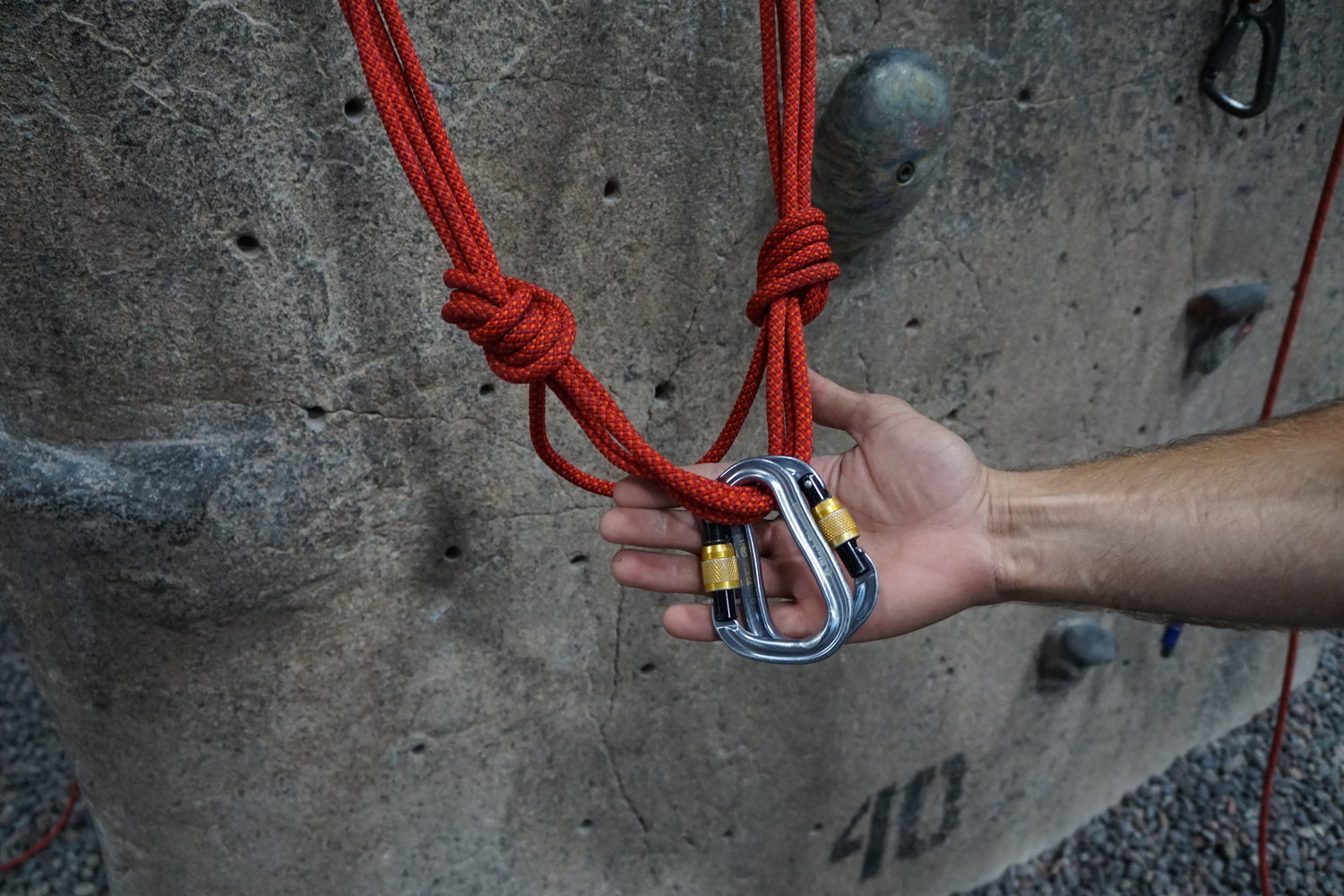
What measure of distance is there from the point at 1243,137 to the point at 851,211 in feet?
2.54

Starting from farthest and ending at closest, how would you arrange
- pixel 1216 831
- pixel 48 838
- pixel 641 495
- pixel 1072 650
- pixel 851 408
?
pixel 1216 831
pixel 48 838
pixel 1072 650
pixel 851 408
pixel 641 495

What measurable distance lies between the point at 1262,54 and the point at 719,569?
1.12 metres

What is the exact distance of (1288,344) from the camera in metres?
1.55

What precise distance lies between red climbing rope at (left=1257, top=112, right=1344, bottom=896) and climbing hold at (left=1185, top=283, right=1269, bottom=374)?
0.07 m

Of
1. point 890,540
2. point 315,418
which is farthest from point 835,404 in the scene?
point 315,418

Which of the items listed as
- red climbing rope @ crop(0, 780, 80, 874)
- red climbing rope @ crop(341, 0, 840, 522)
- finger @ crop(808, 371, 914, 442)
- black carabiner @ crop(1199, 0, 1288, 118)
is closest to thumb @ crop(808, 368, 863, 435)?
finger @ crop(808, 371, 914, 442)

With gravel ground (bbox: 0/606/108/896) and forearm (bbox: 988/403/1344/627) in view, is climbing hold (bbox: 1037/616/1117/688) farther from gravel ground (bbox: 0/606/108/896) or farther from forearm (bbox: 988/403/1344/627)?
gravel ground (bbox: 0/606/108/896)

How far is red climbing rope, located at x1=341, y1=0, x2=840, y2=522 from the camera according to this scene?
2.24 ft

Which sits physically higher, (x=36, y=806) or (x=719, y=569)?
(x=719, y=569)

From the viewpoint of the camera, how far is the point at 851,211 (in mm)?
979

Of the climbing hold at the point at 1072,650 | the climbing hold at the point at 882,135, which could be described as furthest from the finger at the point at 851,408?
the climbing hold at the point at 1072,650

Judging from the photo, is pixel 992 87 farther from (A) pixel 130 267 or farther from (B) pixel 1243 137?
(A) pixel 130 267

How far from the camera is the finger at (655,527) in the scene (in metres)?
0.81

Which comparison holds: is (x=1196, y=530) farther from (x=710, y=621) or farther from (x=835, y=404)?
(x=710, y=621)
